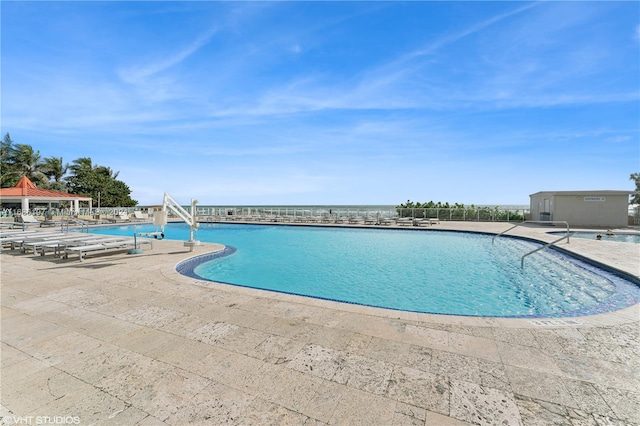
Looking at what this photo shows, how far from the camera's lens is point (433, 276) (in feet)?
23.4

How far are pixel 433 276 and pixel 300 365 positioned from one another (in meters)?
5.54

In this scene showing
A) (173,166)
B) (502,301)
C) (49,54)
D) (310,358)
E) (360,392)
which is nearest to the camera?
(360,392)

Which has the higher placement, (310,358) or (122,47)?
(122,47)

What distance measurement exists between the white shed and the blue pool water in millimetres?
7407

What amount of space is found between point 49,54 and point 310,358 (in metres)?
9.21

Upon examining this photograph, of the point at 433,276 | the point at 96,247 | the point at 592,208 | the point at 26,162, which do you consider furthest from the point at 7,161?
the point at 592,208

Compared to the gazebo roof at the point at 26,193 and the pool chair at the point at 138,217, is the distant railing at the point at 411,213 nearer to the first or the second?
the gazebo roof at the point at 26,193

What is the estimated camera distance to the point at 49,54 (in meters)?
6.84

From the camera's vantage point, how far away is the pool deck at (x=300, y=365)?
6.26 ft

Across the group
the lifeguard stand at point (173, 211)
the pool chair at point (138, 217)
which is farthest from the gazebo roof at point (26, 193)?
the lifeguard stand at point (173, 211)

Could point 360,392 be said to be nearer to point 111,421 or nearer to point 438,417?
point 438,417

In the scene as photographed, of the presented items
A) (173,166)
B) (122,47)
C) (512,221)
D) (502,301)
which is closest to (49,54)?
(122,47)

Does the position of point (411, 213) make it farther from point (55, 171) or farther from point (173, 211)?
point (55, 171)

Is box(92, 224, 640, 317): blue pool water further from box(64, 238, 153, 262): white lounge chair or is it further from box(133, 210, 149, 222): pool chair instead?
box(133, 210, 149, 222): pool chair
